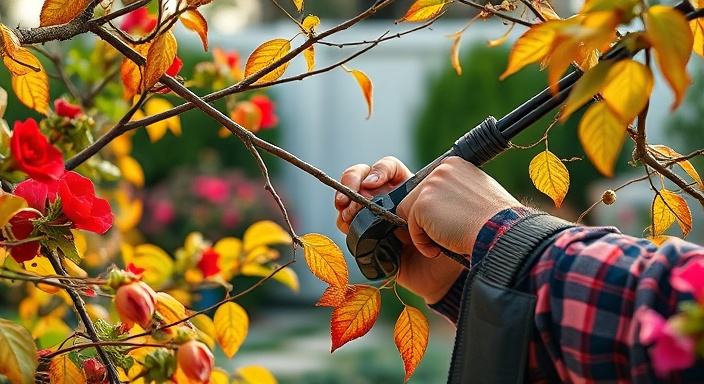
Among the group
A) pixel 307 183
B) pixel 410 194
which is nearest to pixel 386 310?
pixel 307 183

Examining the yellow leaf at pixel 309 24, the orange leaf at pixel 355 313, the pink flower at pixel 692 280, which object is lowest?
the orange leaf at pixel 355 313

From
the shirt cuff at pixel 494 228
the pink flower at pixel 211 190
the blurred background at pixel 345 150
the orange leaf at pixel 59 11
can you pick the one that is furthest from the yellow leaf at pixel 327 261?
the pink flower at pixel 211 190

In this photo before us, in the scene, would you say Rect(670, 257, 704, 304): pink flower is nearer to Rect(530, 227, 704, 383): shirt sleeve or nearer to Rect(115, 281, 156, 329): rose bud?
Rect(530, 227, 704, 383): shirt sleeve

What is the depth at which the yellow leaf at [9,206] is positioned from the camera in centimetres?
57

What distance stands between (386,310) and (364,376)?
1.65 metres

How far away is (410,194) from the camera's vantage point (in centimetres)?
68

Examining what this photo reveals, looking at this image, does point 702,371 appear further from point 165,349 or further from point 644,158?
point 165,349

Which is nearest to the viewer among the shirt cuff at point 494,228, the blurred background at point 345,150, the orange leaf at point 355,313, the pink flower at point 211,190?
the shirt cuff at point 494,228

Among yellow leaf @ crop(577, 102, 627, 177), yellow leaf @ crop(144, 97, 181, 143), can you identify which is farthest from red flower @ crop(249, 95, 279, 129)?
yellow leaf @ crop(577, 102, 627, 177)

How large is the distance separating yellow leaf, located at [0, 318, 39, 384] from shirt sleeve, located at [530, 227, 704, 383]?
31 centimetres

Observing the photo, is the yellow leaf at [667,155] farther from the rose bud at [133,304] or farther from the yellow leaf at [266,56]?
the rose bud at [133,304]

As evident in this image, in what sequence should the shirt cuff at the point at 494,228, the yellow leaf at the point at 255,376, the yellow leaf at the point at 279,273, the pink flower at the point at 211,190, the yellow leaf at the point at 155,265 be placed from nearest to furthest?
the shirt cuff at the point at 494,228 < the yellow leaf at the point at 255,376 < the yellow leaf at the point at 279,273 < the yellow leaf at the point at 155,265 < the pink flower at the point at 211,190

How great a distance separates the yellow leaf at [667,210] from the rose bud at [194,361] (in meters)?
0.44

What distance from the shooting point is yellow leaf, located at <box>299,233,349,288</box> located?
691mm
